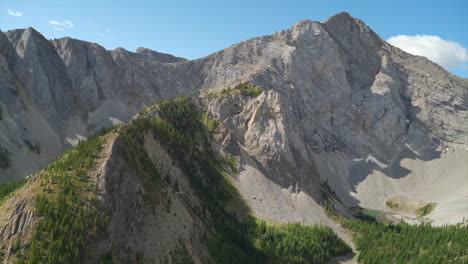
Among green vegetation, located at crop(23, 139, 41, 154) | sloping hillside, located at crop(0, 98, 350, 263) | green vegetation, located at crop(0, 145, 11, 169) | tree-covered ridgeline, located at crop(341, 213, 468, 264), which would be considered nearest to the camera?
sloping hillside, located at crop(0, 98, 350, 263)

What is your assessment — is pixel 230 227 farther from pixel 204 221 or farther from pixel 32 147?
pixel 32 147

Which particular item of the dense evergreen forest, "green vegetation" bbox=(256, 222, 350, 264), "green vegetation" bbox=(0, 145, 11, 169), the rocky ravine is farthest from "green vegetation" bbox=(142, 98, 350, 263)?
"green vegetation" bbox=(0, 145, 11, 169)

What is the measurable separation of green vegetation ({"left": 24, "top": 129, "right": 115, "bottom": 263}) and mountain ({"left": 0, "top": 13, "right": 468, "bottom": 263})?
1.26 metres

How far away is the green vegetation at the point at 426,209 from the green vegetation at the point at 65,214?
10999 centimetres

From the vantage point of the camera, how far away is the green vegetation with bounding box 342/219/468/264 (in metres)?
69.8

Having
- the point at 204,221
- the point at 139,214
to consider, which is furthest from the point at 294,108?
the point at 139,214

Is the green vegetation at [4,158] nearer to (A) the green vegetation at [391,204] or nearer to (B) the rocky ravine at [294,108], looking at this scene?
(B) the rocky ravine at [294,108]

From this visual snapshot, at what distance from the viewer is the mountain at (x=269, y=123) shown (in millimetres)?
51500

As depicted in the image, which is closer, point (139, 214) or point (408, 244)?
point (139, 214)

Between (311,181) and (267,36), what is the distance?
100 metres

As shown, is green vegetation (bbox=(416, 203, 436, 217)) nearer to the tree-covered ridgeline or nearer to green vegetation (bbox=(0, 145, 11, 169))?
the tree-covered ridgeline

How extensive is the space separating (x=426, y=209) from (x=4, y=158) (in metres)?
121

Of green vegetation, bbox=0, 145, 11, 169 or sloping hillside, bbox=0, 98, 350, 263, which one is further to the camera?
green vegetation, bbox=0, 145, 11, 169

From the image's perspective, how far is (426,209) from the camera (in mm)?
124188
